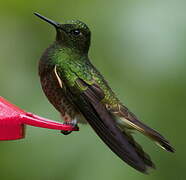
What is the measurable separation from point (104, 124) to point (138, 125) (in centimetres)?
25

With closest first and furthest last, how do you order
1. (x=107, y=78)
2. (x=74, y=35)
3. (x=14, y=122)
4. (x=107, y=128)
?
1. (x=14, y=122)
2. (x=107, y=128)
3. (x=74, y=35)
4. (x=107, y=78)

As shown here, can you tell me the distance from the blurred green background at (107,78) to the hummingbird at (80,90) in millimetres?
382

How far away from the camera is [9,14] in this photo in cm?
539

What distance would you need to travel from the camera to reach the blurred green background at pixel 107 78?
5.00 meters

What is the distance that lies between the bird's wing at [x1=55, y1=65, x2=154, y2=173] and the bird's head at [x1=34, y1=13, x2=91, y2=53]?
0.27m

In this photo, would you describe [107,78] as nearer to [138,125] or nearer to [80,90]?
[80,90]

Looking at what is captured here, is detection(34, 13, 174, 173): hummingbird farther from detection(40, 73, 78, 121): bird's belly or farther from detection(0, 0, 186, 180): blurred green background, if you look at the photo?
detection(0, 0, 186, 180): blurred green background

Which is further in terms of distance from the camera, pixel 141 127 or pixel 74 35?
pixel 74 35

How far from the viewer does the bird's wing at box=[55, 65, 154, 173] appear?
3.99m

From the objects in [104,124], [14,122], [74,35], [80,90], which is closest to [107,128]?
[104,124]

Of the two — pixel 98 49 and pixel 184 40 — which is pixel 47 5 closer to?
pixel 98 49

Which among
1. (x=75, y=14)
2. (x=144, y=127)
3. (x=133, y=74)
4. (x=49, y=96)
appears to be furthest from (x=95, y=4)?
(x=144, y=127)

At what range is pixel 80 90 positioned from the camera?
4535 millimetres

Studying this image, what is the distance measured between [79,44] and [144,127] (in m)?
0.79
